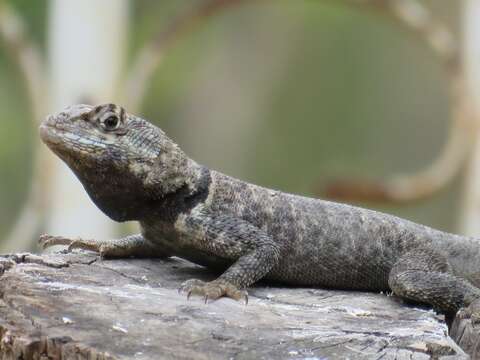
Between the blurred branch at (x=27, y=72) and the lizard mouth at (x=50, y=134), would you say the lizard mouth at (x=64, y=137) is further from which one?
the blurred branch at (x=27, y=72)

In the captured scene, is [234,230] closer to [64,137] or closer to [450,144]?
[64,137]

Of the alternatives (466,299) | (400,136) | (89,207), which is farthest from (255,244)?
(400,136)

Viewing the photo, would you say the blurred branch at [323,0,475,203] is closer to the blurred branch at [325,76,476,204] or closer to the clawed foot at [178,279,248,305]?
the blurred branch at [325,76,476,204]

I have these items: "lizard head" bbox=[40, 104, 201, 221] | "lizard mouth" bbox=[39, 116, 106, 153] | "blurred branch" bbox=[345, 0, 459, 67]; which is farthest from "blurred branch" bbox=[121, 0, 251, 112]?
"lizard mouth" bbox=[39, 116, 106, 153]

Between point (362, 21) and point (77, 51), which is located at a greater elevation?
point (362, 21)

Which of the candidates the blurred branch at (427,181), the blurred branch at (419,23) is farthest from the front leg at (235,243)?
the blurred branch at (419,23)

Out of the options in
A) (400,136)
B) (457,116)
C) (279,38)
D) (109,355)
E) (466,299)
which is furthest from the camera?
(279,38)

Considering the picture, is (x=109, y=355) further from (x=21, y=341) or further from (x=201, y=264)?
(x=201, y=264)
